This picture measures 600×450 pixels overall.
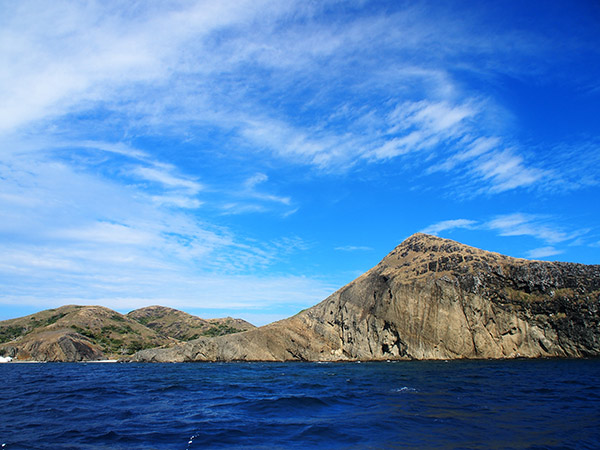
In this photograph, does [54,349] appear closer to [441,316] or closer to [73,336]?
[73,336]

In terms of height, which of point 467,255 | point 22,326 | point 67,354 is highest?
point 467,255

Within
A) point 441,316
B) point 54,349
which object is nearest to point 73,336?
point 54,349

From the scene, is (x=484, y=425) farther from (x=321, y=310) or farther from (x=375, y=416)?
(x=321, y=310)

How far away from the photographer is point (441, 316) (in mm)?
86375

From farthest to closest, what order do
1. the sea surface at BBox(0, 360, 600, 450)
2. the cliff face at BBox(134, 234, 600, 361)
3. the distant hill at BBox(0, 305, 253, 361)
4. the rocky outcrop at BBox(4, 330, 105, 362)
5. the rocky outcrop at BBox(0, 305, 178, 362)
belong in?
the distant hill at BBox(0, 305, 253, 361) → the rocky outcrop at BBox(0, 305, 178, 362) → the rocky outcrop at BBox(4, 330, 105, 362) → the cliff face at BBox(134, 234, 600, 361) → the sea surface at BBox(0, 360, 600, 450)

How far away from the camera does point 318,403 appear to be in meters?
23.5

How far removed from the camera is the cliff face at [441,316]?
79.4 metres

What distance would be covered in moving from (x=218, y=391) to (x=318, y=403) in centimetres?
1234

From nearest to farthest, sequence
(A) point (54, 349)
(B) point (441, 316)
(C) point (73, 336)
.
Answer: (B) point (441, 316)
(A) point (54, 349)
(C) point (73, 336)

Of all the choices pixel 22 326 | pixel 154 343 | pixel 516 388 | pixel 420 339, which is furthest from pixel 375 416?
pixel 22 326

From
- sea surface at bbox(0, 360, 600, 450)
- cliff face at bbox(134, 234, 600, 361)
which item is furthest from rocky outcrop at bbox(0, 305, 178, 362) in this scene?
sea surface at bbox(0, 360, 600, 450)

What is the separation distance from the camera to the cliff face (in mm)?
79438

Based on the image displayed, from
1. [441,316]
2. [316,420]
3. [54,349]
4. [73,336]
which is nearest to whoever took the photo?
[316,420]

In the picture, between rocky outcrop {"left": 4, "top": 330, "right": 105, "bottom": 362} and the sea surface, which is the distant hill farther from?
the sea surface
